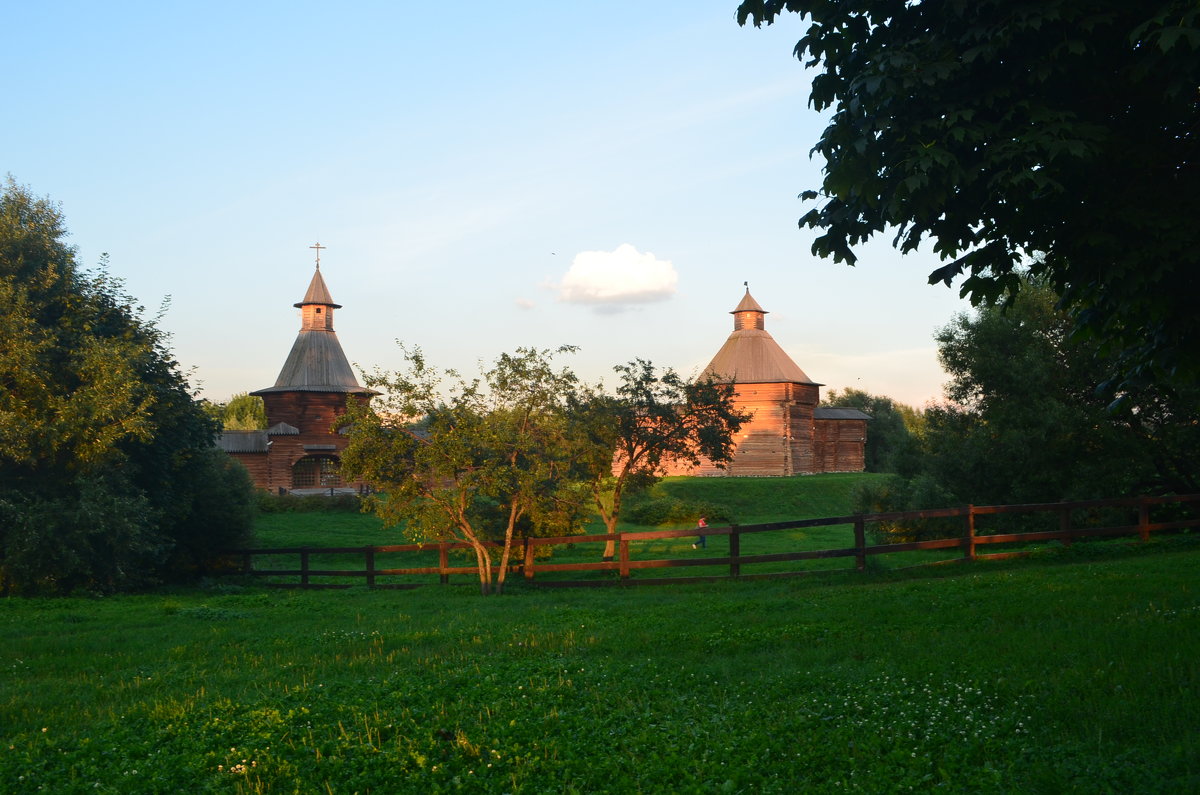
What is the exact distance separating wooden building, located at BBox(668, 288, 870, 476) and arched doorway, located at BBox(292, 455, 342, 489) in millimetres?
25207

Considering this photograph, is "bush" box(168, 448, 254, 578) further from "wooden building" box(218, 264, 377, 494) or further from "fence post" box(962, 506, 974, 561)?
"wooden building" box(218, 264, 377, 494)

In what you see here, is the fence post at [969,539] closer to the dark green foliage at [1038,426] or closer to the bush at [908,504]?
the dark green foliage at [1038,426]

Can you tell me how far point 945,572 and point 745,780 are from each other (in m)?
14.1

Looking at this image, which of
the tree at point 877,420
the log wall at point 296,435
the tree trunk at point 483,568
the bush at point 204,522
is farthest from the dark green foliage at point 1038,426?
the log wall at point 296,435

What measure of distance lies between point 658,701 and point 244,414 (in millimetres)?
109888

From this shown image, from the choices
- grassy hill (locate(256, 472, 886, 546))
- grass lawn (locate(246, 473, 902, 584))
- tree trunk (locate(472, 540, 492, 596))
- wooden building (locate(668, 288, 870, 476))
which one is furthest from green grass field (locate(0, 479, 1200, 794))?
wooden building (locate(668, 288, 870, 476))

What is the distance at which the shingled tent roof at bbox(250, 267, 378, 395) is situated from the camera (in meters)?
64.4

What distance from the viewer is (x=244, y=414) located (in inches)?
4316

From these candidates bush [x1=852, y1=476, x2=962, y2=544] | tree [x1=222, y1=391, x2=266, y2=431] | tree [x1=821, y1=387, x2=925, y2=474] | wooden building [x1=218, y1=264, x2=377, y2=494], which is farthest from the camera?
tree [x1=222, y1=391, x2=266, y2=431]

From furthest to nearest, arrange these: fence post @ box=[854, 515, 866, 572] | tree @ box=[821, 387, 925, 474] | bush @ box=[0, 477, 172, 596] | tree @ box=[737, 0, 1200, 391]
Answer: tree @ box=[821, 387, 925, 474] → bush @ box=[0, 477, 172, 596] → fence post @ box=[854, 515, 866, 572] → tree @ box=[737, 0, 1200, 391]

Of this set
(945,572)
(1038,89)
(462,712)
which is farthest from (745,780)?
(945,572)

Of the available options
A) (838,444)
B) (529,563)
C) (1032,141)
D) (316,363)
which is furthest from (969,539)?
(838,444)

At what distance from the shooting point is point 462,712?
26.4 feet

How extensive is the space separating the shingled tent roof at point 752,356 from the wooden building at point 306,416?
91.6 ft
